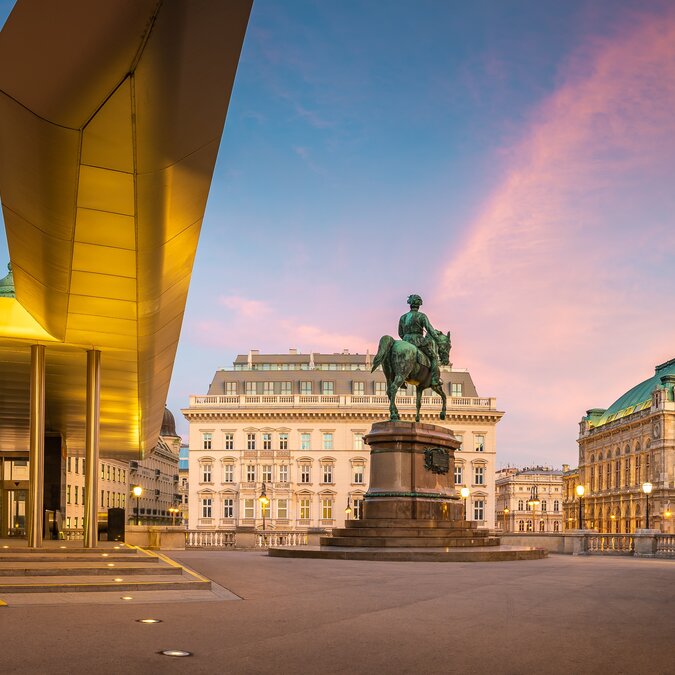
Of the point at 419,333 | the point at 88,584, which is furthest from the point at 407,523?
the point at 88,584

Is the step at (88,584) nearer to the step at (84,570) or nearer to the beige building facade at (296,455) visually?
the step at (84,570)

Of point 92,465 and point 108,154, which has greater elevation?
point 108,154

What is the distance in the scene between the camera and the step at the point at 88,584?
14.6 m

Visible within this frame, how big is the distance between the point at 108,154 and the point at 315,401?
10190cm

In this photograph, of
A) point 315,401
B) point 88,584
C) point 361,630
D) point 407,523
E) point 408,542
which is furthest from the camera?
point 315,401

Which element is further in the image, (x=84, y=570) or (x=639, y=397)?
(x=639, y=397)

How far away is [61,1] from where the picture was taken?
8.00m

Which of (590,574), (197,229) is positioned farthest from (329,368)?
(197,229)

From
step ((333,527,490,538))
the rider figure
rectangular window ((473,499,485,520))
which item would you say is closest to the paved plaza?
step ((333,527,490,538))

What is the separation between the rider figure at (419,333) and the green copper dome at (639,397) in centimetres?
10526

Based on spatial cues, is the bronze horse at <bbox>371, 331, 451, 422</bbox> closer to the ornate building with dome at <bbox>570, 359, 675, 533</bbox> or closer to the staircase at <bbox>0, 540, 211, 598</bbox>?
the staircase at <bbox>0, 540, 211, 598</bbox>

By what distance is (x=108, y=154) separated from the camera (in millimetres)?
11219

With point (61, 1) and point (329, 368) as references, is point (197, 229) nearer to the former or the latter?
point (61, 1)

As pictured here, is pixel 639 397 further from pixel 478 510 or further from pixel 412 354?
pixel 412 354
